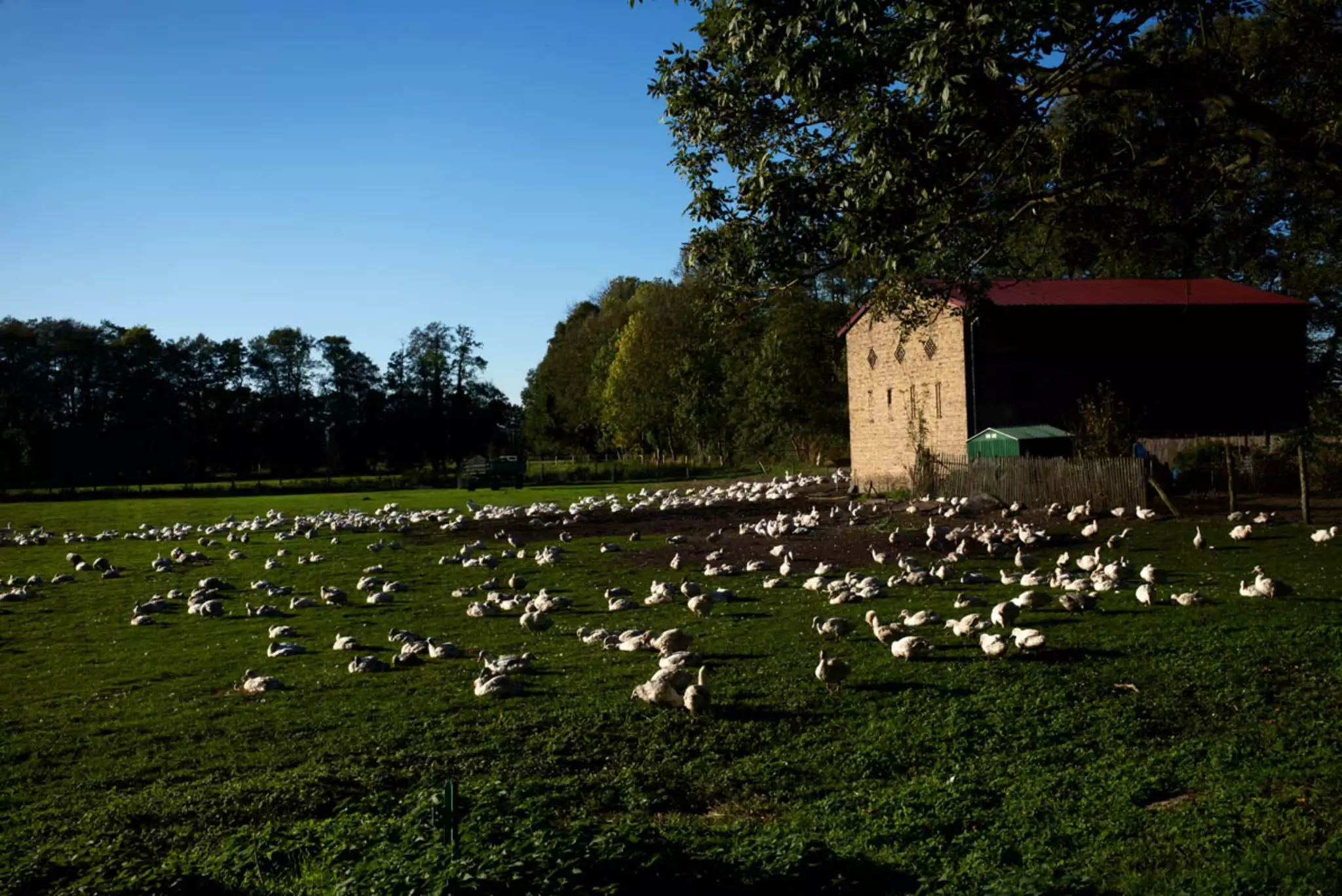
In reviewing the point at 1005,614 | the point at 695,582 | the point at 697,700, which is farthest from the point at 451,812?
the point at 695,582

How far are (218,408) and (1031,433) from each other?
75152 mm

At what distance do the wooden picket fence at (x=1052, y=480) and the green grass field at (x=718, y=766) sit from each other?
10724mm

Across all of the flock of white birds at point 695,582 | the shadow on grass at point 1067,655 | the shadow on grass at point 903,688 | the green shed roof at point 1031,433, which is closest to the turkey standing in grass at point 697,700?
the flock of white birds at point 695,582

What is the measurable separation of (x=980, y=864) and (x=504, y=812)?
2783 mm

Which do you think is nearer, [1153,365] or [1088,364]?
[1088,364]

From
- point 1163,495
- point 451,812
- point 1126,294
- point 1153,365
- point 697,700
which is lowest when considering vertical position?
point 697,700

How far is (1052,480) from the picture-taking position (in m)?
25.6

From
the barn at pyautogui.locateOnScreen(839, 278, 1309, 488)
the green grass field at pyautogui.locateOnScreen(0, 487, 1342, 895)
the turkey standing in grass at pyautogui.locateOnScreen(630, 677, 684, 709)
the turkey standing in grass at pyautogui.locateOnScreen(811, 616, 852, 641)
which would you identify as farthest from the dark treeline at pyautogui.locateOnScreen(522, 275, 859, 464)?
the turkey standing in grass at pyautogui.locateOnScreen(630, 677, 684, 709)

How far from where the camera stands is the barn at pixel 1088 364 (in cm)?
3509

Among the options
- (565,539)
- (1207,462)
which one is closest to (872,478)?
(1207,462)

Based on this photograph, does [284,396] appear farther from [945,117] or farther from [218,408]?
A: [945,117]

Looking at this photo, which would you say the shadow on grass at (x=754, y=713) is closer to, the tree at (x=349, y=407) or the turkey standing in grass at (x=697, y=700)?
the turkey standing in grass at (x=697, y=700)

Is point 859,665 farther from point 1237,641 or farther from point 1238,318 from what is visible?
point 1238,318

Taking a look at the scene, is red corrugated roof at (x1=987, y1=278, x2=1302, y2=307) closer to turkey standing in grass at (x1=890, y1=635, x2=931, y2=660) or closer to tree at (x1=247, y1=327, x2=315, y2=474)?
turkey standing in grass at (x1=890, y1=635, x2=931, y2=660)
